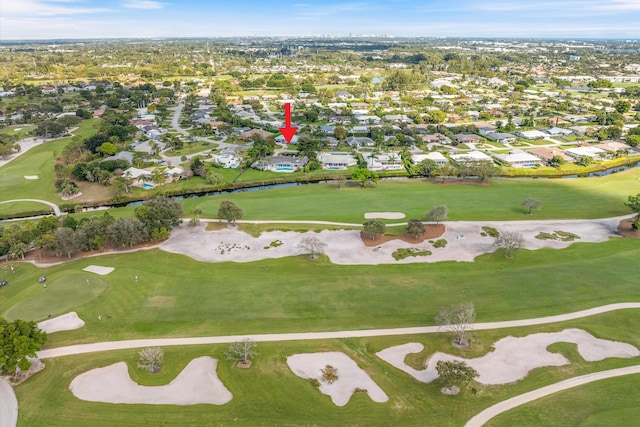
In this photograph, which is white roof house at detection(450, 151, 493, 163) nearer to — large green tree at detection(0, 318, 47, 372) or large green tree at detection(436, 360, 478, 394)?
large green tree at detection(436, 360, 478, 394)

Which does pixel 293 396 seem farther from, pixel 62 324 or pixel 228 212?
pixel 228 212

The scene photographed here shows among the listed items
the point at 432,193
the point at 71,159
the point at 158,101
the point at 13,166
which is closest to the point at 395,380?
the point at 432,193

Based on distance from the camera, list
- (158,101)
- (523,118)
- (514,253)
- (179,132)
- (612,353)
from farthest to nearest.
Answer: (158,101) → (523,118) → (179,132) → (514,253) → (612,353)

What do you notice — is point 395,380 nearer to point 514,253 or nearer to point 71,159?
point 514,253

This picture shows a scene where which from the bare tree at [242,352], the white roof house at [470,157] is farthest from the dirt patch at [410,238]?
the white roof house at [470,157]

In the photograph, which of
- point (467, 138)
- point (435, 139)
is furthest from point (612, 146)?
point (435, 139)

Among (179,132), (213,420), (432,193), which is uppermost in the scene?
(179,132)
